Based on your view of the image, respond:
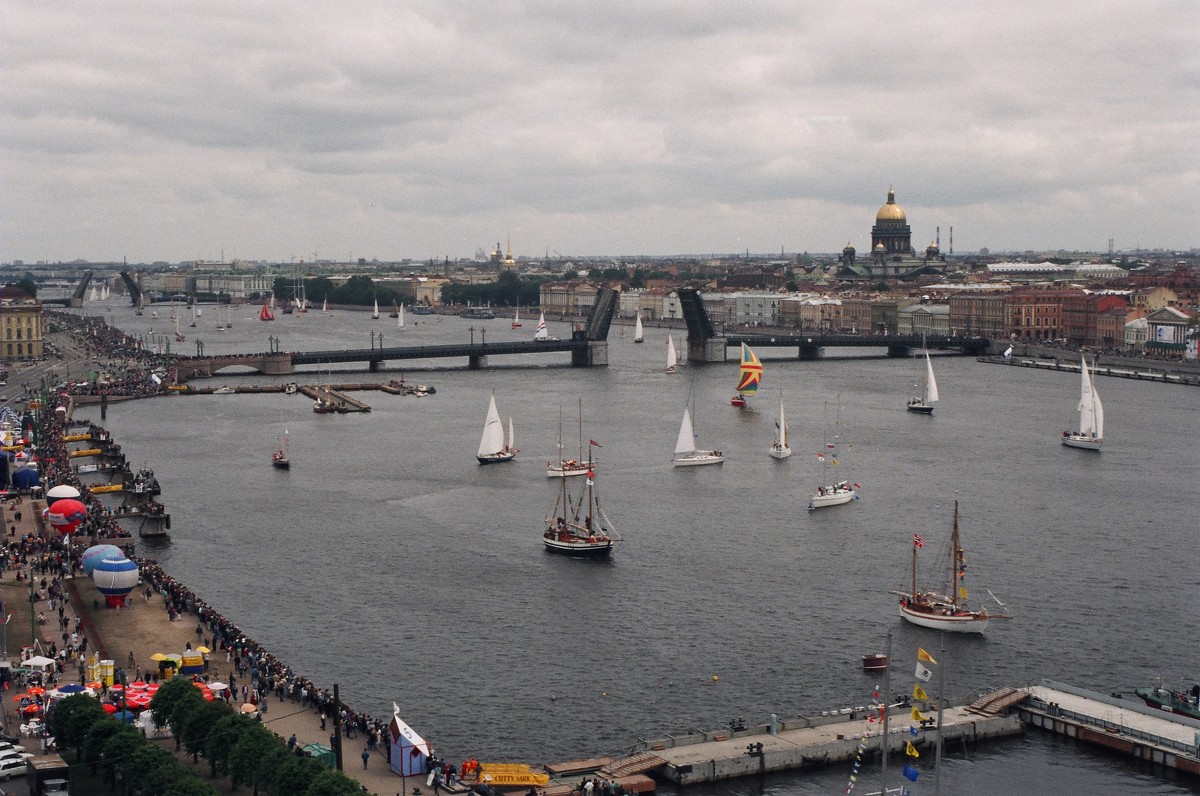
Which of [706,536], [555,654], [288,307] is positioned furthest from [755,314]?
[555,654]

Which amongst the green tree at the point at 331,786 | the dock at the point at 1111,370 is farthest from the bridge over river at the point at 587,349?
the green tree at the point at 331,786

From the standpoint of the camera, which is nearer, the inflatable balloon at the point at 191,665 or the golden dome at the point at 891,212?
the inflatable balloon at the point at 191,665

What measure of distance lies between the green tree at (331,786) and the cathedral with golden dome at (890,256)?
4915 inches

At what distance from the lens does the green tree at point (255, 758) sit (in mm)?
14023

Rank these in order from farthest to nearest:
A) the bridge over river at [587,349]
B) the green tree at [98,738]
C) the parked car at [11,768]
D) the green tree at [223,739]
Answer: the bridge over river at [587,349], the green tree at [223,739], the green tree at [98,738], the parked car at [11,768]

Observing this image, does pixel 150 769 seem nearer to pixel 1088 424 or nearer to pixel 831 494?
A: pixel 831 494

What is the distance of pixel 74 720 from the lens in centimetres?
1492

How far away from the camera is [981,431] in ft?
142

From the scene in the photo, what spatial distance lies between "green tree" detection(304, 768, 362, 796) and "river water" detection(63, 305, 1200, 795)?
11.5 feet

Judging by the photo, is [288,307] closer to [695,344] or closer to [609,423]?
[695,344]

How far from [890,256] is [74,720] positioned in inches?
5087

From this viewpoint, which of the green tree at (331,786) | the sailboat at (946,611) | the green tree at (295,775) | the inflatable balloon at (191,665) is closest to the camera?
the green tree at (331,786)

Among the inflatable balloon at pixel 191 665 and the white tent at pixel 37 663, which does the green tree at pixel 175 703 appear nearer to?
the inflatable balloon at pixel 191 665

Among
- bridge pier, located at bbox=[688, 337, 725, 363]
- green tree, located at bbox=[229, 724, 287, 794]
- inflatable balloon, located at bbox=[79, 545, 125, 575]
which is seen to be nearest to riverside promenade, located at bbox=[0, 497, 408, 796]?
inflatable balloon, located at bbox=[79, 545, 125, 575]
